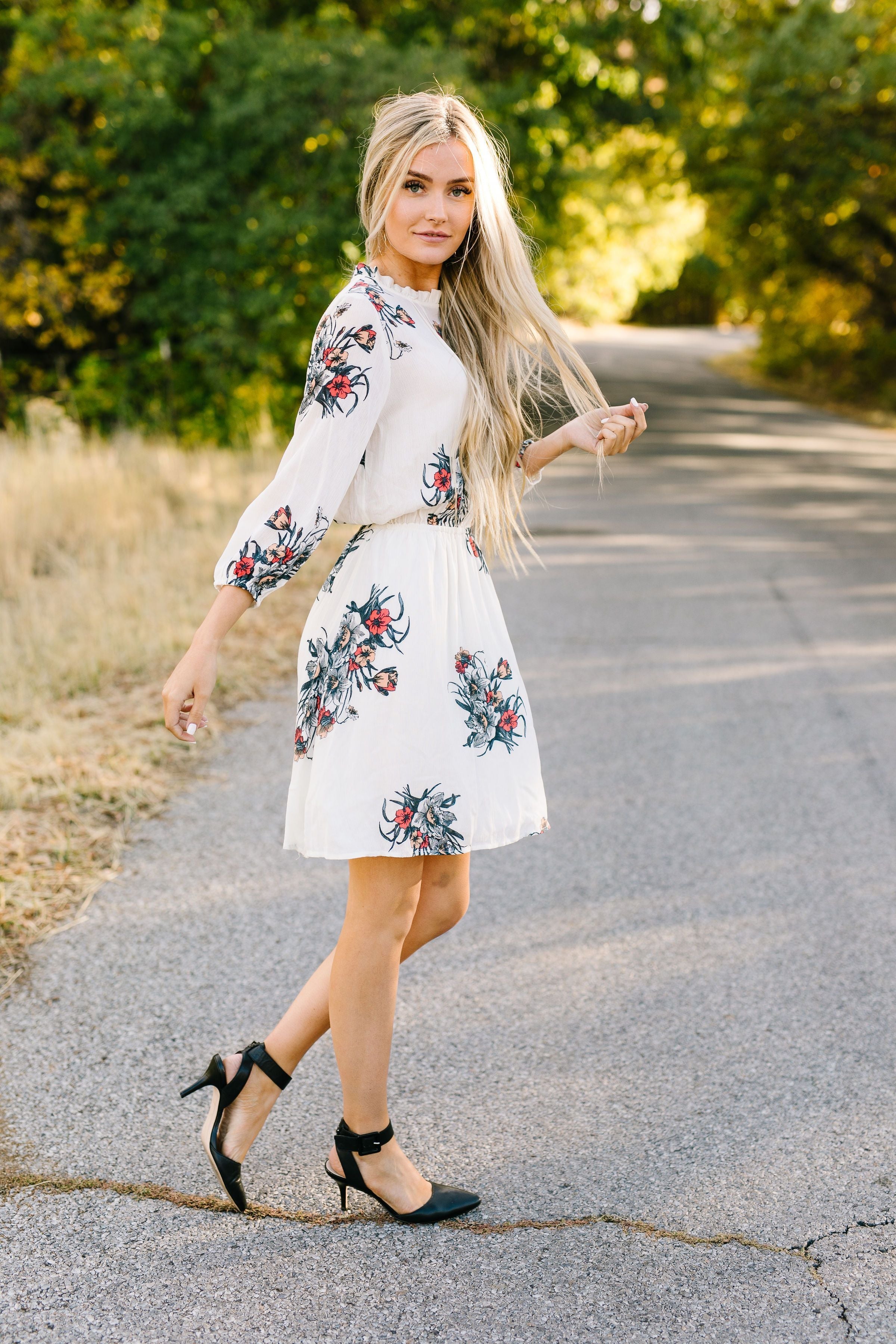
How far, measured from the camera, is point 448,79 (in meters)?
10.7

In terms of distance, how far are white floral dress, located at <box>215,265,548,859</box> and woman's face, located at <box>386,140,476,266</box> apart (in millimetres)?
88

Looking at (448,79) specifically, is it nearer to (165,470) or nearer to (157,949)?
(165,470)

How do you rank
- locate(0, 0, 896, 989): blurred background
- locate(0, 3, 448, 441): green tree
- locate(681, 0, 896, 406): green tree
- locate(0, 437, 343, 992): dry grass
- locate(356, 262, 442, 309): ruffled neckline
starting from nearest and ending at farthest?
locate(356, 262, 442, 309): ruffled neckline → locate(0, 437, 343, 992): dry grass → locate(0, 0, 896, 989): blurred background → locate(0, 3, 448, 441): green tree → locate(681, 0, 896, 406): green tree

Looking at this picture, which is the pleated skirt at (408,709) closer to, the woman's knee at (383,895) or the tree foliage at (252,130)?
the woman's knee at (383,895)

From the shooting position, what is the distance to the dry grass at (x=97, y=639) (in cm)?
363

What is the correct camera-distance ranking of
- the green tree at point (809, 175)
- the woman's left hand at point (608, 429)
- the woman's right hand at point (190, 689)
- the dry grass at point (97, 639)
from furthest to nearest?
the green tree at point (809, 175) < the dry grass at point (97, 639) < the woman's left hand at point (608, 429) < the woman's right hand at point (190, 689)

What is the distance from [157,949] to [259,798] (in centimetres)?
110

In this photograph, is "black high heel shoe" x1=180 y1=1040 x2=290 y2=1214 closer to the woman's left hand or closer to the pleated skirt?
the pleated skirt

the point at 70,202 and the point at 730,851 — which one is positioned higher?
the point at 70,202

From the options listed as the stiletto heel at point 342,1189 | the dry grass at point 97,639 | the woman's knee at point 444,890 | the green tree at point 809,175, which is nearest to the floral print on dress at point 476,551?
the woman's knee at point 444,890

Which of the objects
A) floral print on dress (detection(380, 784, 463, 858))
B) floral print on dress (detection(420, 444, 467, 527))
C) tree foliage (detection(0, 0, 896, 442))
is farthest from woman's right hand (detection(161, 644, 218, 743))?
tree foliage (detection(0, 0, 896, 442))

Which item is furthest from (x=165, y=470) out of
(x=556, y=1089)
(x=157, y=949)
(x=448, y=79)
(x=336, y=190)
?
Answer: (x=556, y=1089)

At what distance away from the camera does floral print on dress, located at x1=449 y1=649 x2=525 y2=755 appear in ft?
6.72

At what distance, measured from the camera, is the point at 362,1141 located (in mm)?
2129
